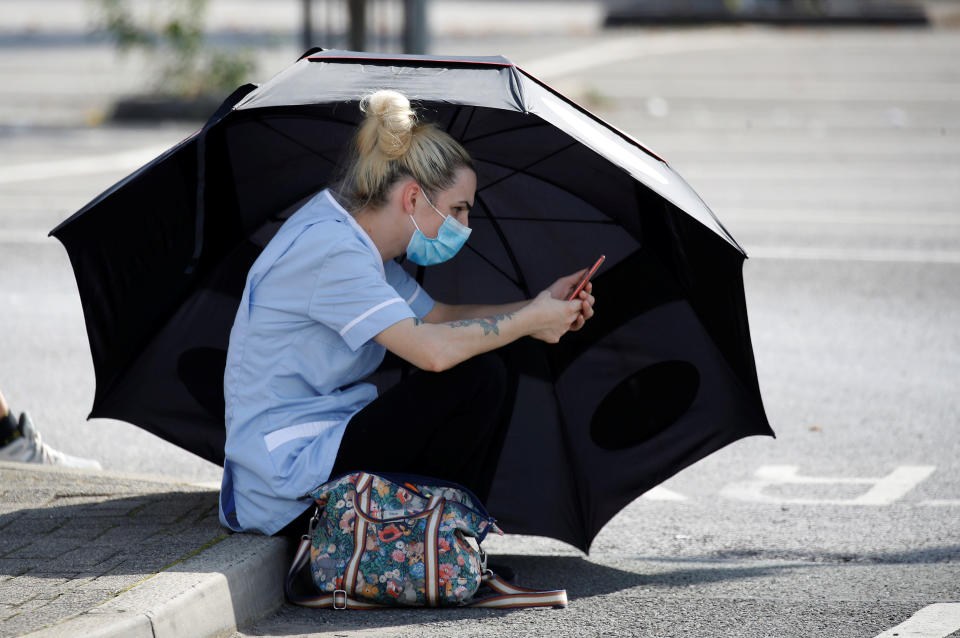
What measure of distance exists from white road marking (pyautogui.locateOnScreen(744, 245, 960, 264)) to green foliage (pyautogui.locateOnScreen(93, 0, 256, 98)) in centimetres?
1011

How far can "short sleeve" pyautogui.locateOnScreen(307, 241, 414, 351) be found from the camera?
347cm

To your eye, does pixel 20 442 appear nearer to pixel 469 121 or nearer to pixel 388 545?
pixel 388 545

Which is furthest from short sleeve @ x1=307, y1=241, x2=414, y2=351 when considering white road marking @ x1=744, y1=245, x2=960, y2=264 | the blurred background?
white road marking @ x1=744, y1=245, x2=960, y2=264

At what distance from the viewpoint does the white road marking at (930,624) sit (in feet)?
11.2

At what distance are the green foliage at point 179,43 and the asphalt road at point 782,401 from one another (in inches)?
64.1

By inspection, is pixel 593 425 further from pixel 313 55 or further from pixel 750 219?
pixel 750 219

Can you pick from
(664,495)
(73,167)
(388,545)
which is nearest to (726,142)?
(73,167)

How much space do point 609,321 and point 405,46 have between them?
1293 centimetres

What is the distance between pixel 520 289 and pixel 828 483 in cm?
173

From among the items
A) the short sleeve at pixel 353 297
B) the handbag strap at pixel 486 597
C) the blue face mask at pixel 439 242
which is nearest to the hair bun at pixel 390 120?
the blue face mask at pixel 439 242

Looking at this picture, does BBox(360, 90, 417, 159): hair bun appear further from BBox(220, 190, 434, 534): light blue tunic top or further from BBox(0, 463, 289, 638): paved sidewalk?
BBox(0, 463, 289, 638): paved sidewalk

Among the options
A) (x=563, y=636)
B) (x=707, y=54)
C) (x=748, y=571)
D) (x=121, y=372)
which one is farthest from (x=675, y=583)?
(x=707, y=54)

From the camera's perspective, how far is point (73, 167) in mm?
12562

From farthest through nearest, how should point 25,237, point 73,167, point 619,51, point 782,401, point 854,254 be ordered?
point 619,51, point 73,167, point 25,237, point 854,254, point 782,401
